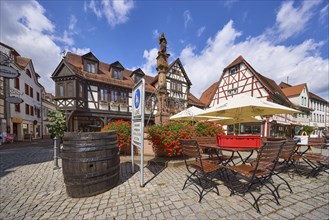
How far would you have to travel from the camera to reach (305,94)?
79.4 feet

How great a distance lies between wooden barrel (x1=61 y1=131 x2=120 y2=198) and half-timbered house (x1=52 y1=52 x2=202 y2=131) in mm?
9668

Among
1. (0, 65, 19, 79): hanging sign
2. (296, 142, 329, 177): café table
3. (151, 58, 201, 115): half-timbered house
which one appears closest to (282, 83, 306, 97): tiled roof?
(151, 58, 201, 115): half-timbered house

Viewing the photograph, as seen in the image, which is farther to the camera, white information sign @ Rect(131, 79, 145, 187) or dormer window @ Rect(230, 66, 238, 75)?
dormer window @ Rect(230, 66, 238, 75)

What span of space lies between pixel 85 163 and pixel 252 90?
19.2 meters

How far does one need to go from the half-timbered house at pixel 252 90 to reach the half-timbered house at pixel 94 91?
6.44m

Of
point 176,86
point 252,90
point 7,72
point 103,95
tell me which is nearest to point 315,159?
point 7,72

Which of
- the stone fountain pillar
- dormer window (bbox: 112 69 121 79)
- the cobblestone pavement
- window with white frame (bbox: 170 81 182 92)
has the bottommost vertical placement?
the cobblestone pavement

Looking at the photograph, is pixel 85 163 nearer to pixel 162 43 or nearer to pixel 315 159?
pixel 315 159

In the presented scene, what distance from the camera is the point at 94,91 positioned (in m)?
14.9

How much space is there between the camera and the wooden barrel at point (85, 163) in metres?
2.91

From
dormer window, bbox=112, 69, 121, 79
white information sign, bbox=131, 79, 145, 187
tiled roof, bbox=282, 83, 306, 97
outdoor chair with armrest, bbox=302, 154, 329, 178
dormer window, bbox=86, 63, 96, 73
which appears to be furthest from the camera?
tiled roof, bbox=282, 83, 306, 97

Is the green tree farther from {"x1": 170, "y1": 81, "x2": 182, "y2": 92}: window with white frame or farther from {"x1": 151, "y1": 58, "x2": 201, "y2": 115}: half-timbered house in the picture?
{"x1": 170, "y1": 81, "x2": 182, "y2": 92}: window with white frame

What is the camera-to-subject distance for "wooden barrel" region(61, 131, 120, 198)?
291 centimetres

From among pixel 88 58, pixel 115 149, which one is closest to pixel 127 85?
pixel 88 58
